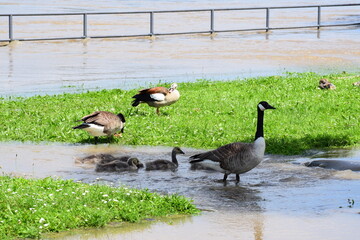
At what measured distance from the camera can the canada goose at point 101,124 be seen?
15.0 meters

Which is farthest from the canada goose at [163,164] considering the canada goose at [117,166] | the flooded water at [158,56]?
the flooded water at [158,56]

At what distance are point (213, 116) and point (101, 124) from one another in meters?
3.46

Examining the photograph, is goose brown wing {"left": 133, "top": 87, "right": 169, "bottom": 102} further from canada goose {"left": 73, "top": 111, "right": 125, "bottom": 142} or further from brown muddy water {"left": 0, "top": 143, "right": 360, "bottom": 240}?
brown muddy water {"left": 0, "top": 143, "right": 360, "bottom": 240}

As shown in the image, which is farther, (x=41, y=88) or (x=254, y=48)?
(x=254, y=48)

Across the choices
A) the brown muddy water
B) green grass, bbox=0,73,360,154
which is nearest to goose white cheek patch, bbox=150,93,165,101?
green grass, bbox=0,73,360,154

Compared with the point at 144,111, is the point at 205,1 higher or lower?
higher

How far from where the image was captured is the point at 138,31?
43750 mm

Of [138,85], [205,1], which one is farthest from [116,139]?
[205,1]

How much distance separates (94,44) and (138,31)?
806cm

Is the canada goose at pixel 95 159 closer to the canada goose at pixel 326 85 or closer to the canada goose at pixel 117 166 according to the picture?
the canada goose at pixel 117 166

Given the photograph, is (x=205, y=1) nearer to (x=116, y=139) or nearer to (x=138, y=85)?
(x=138, y=85)

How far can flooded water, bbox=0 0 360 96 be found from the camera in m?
25.4

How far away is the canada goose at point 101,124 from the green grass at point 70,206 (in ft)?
12.0

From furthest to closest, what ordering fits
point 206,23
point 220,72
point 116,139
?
1. point 206,23
2. point 220,72
3. point 116,139
